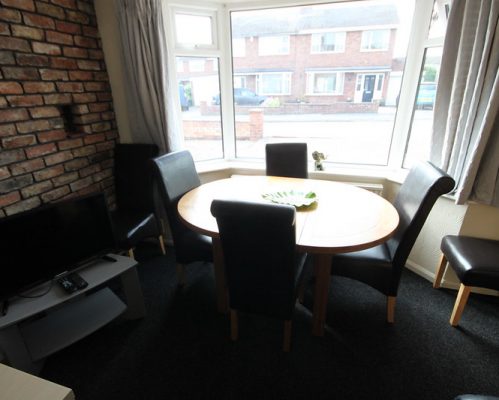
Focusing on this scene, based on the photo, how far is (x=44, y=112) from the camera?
6.15 ft

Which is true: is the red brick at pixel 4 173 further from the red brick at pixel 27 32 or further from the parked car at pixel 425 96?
the parked car at pixel 425 96

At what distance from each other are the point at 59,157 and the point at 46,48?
2.41ft

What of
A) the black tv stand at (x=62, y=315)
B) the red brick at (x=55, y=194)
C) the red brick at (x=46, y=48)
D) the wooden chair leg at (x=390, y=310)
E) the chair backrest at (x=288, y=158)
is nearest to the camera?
the black tv stand at (x=62, y=315)

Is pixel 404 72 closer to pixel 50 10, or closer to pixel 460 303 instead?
pixel 460 303

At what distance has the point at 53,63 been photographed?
6.30 feet

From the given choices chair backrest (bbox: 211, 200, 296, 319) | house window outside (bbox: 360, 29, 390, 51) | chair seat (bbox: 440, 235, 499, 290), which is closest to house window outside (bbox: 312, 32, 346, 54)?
house window outside (bbox: 360, 29, 390, 51)

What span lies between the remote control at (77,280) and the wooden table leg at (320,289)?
4.22 feet

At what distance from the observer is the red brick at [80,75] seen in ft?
6.82

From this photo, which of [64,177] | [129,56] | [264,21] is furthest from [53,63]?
[264,21]

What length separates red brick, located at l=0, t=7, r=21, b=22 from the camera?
1609 millimetres

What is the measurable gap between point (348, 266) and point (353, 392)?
625mm

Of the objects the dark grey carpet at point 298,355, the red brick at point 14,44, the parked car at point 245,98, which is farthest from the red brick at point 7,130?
the parked car at point 245,98

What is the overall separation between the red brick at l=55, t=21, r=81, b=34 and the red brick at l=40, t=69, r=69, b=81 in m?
0.29

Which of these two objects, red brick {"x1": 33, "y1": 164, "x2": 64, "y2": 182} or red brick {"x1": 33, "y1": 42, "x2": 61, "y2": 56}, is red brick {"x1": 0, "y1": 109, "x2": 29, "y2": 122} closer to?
red brick {"x1": 33, "y1": 164, "x2": 64, "y2": 182}
